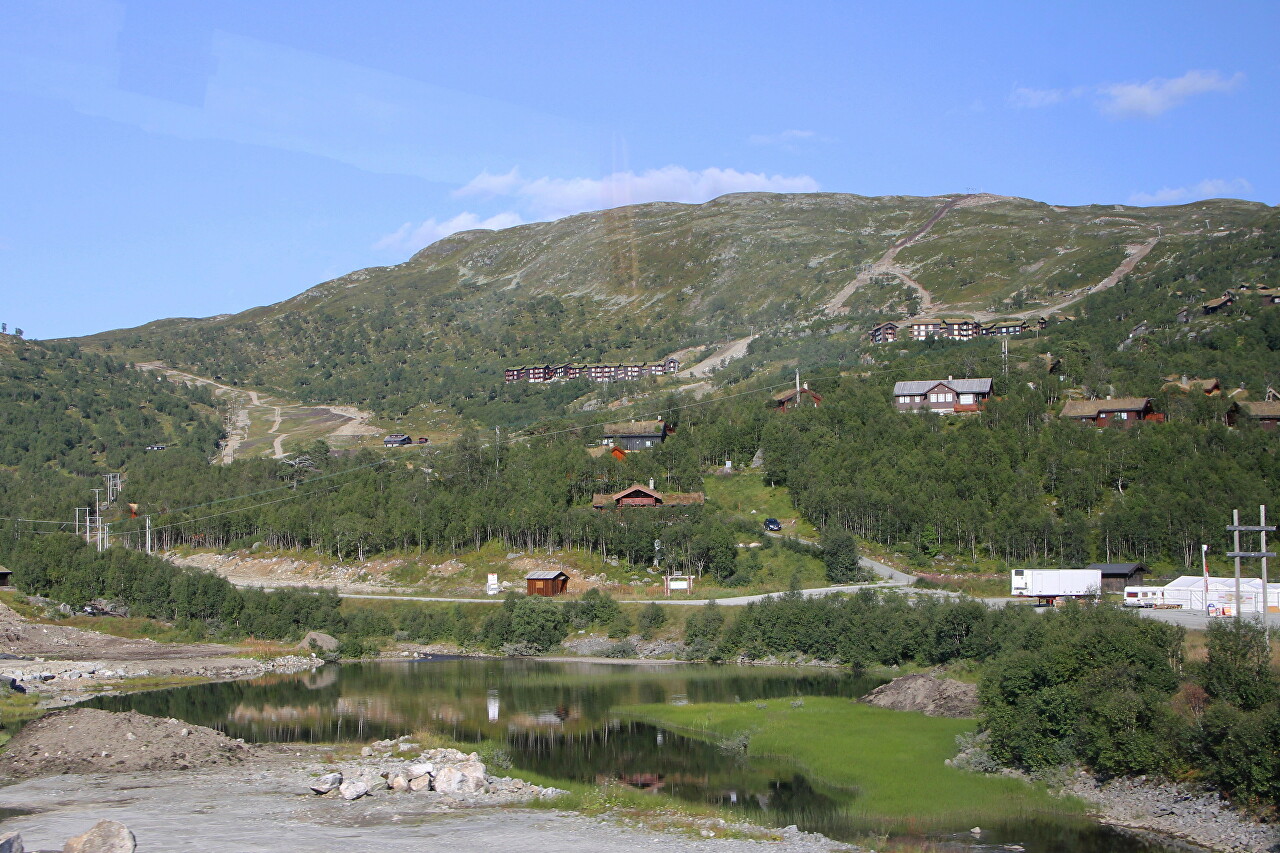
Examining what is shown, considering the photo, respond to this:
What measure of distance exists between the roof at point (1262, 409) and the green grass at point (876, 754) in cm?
6100

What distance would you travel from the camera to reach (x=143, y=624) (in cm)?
8844

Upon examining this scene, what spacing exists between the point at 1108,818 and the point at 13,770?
135ft

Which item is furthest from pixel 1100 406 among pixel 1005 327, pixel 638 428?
pixel 1005 327

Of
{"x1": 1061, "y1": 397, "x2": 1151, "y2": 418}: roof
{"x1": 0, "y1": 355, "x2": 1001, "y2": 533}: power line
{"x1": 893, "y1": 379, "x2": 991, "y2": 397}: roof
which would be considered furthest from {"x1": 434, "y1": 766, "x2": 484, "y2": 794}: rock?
{"x1": 893, "y1": 379, "x2": 991, "y2": 397}: roof

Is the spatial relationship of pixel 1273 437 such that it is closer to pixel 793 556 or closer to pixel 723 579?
pixel 793 556

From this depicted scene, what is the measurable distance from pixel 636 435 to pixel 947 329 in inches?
2805

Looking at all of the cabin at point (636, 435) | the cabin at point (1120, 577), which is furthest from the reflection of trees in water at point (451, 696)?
the cabin at point (636, 435)

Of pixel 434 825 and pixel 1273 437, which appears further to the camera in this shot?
pixel 1273 437

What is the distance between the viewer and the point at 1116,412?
3851 inches

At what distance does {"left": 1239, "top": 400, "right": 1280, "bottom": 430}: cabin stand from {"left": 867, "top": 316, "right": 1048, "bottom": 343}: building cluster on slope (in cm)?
5240

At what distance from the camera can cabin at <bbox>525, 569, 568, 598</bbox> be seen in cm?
8625

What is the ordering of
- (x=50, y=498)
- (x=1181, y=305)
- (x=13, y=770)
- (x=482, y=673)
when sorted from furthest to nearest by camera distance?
(x=1181, y=305) < (x=50, y=498) < (x=482, y=673) < (x=13, y=770)

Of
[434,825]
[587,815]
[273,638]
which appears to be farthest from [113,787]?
[273,638]

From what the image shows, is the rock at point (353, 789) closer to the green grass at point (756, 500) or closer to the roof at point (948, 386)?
the green grass at point (756, 500)
